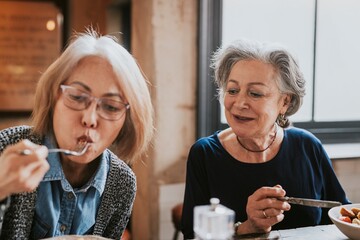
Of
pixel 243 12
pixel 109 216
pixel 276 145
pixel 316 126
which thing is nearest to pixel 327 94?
pixel 316 126

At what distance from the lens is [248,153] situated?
6.30ft

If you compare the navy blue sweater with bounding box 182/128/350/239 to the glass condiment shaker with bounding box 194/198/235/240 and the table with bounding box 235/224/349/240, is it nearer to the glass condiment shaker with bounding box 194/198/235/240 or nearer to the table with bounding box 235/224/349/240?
the table with bounding box 235/224/349/240

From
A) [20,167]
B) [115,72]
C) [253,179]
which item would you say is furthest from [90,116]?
[253,179]

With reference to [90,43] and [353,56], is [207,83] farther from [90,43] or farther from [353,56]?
[90,43]

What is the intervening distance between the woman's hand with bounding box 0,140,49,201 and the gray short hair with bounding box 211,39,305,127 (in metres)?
1.02

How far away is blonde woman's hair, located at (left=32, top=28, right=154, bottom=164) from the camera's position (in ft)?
4.66

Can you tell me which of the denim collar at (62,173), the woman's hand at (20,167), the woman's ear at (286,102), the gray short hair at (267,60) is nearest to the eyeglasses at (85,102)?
the denim collar at (62,173)

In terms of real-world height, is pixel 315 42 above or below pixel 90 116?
above

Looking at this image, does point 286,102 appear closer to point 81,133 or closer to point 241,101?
point 241,101

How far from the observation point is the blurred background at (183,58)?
122 inches

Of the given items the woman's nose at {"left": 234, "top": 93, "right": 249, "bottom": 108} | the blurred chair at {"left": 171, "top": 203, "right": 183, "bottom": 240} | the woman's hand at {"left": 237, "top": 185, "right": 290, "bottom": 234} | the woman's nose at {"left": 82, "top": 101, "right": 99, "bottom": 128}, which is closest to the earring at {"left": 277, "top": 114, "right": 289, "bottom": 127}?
the woman's nose at {"left": 234, "top": 93, "right": 249, "bottom": 108}

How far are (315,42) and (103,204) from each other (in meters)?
2.48

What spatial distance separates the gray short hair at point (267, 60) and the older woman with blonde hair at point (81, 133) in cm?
48

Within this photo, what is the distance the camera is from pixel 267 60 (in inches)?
72.9
